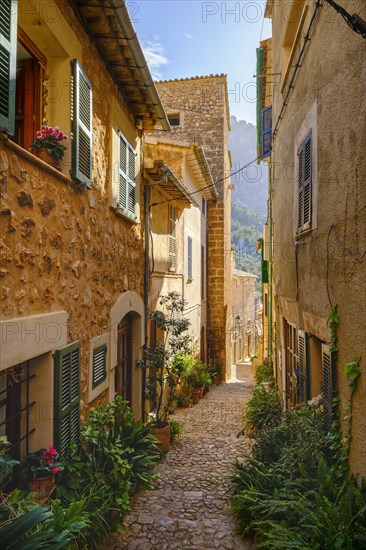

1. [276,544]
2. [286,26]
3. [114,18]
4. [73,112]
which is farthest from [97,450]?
[286,26]

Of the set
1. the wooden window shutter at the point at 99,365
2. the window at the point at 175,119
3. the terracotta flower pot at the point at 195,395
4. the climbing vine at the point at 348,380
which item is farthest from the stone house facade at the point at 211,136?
the climbing vine at the point at 348,380

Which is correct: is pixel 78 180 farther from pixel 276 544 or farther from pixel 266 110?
pixel 266 110

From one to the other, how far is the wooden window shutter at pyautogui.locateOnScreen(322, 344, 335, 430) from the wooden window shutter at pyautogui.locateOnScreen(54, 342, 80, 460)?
8.46ft

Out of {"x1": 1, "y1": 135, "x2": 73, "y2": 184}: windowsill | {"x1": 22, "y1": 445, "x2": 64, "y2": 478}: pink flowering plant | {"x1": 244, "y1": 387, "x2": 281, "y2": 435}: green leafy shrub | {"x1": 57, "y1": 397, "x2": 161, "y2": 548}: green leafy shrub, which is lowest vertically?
{"x1": 244, "y1": 387, "x2": 281, "y2": 435}: green leafy shrub

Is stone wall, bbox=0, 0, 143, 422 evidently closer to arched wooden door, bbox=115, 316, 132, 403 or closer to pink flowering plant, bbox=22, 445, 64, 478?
arched wooden door, bbox=115, 316, 132, 403

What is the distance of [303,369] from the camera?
533 centimetres

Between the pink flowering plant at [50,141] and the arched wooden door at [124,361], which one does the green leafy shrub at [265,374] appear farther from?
the pink flowering plant at [50,141]

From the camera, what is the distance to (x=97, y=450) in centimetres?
442

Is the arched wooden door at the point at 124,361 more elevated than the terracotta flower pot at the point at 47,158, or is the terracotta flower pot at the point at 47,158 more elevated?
the terracotta flower pot at the point at 47,158

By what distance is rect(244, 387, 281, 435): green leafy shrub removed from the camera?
7453 millimetres

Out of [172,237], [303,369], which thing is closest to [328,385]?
[303,369]

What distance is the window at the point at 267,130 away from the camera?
10273 mm

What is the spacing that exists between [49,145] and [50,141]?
0.04 metres

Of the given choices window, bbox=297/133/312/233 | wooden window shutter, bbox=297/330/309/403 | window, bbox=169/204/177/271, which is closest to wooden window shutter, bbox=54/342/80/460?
wooden window shutter, bbox=297/330/309/403
